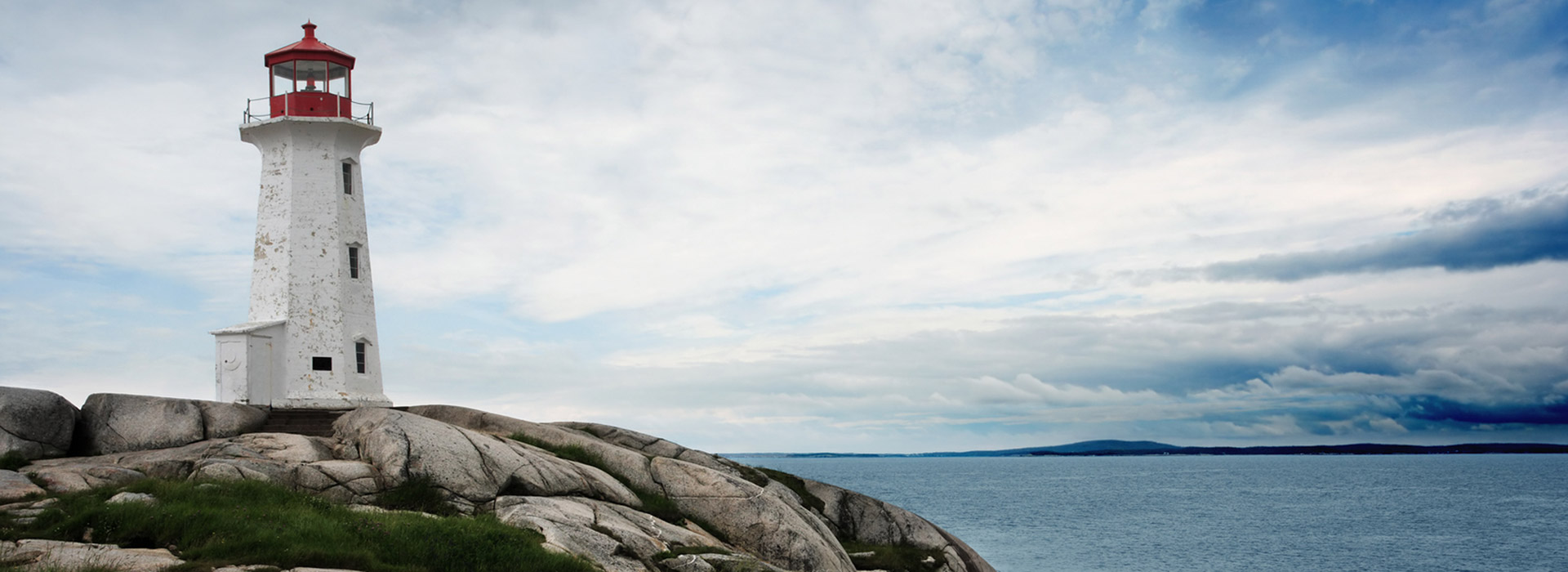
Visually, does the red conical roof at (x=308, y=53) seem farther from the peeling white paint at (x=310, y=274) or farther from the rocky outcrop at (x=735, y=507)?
the rocky outcrop at (x=735, y=507)

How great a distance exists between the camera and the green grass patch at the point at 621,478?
21.7 m

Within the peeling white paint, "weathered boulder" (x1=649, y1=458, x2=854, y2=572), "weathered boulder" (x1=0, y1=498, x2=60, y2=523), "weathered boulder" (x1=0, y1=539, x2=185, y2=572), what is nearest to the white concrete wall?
the peeling white paint

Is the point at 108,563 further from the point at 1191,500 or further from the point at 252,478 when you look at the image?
the point at 1191,500

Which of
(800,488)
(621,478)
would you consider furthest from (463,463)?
(800,488)

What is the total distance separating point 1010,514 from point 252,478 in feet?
226

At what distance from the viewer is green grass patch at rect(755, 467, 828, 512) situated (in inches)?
1090

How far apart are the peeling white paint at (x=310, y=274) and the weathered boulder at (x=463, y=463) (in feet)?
26.5

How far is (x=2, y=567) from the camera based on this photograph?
12359mm

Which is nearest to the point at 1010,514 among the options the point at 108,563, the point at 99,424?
the point at 99,424

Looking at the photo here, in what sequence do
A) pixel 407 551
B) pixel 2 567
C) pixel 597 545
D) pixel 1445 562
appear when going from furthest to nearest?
pixel 1445 562, pixel 597 545, pixel 407 551, pixel 2 567

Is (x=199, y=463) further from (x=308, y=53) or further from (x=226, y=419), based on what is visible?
(x=308, y=53)

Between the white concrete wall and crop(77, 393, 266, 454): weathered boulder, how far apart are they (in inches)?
242

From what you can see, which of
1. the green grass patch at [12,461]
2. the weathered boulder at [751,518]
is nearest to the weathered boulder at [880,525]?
the weathered boulder at [751,518]

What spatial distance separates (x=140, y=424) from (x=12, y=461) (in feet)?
9.24
